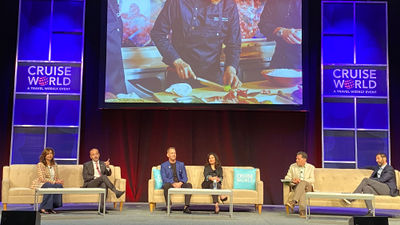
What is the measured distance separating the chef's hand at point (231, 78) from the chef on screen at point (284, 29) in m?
0.63

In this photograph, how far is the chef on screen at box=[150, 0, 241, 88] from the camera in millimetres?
8359

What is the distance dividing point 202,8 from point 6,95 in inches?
145

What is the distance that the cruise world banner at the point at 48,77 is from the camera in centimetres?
880

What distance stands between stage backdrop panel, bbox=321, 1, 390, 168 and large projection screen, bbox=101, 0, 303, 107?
862 millimetres

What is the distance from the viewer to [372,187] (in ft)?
23.3

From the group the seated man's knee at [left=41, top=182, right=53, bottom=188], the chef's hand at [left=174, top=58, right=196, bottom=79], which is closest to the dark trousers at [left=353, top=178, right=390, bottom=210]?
the chef's hand at [left=174, top=58, right=196, bottom=79]

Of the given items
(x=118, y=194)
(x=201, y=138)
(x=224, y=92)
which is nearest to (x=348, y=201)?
(x=224, y=92)

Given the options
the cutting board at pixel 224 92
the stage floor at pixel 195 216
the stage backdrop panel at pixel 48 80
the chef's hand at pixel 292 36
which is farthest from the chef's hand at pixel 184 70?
the stage floor at pixel 195 216

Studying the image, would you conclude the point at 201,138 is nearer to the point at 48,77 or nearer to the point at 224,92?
the point at 224,92

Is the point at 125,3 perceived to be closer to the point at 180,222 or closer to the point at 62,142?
the point at 62,142

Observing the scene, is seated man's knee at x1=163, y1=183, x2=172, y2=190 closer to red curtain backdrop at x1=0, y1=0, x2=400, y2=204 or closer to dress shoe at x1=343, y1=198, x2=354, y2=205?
red curtain backdrop at x1=0, y1=0, x2=400, y2=204

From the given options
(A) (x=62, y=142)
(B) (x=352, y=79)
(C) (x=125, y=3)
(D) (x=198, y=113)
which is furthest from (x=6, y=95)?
(B) (x=352, y=79)

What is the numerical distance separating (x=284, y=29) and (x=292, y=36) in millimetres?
178

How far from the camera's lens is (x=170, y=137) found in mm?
8773
